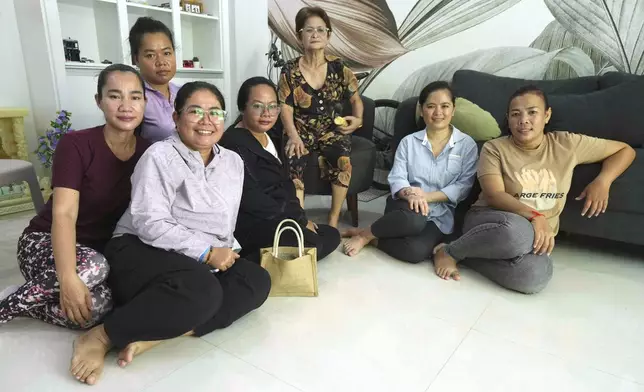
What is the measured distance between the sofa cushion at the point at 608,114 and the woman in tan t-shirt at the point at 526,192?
276 millimetres

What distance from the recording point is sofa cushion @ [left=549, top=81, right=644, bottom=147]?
203cm

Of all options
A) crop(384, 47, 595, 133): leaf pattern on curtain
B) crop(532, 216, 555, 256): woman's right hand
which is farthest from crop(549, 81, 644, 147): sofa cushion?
crop(532, 216, 555, 256): woman's right hand

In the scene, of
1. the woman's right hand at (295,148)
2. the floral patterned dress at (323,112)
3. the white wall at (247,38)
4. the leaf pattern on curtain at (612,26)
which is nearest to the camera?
the woman's right hand at (295,148)

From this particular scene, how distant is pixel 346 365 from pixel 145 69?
1.38 metres

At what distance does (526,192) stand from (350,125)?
1001 mm

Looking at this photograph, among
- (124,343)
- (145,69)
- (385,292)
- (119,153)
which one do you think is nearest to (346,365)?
(385,292)

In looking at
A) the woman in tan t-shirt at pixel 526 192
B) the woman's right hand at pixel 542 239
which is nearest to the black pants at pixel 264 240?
the woman in tan t-shirt at pixel 526 192

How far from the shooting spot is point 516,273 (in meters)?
1.64

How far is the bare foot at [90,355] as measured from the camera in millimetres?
1112

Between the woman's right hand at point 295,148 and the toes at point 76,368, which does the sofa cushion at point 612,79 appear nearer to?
the woman's right hand at point 295,148

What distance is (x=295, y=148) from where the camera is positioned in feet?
7.09

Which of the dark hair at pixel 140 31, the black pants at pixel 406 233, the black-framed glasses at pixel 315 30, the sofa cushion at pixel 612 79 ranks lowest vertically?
the black pants at pixel 406 233

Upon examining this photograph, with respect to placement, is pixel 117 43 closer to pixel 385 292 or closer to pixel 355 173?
pixel 355 173

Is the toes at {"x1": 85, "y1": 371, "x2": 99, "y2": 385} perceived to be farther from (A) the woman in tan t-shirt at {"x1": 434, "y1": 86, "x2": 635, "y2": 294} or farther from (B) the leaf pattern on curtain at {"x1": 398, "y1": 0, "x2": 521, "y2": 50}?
(B) the leaf pattern on curtain at {"x1": 398, "y1": 0, "x2": 521, "y2": 50}
